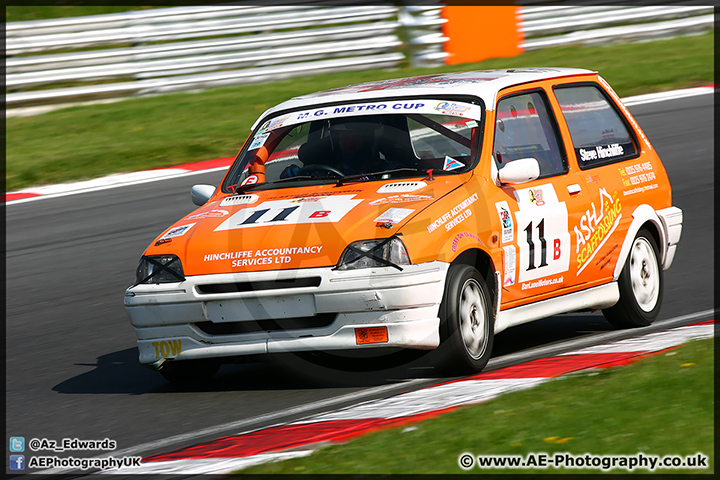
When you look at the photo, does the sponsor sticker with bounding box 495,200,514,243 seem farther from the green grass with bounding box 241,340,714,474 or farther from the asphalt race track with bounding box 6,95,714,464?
the green grass with bounding box 241,340,714,474

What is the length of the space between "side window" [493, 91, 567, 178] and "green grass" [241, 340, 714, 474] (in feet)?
6.54

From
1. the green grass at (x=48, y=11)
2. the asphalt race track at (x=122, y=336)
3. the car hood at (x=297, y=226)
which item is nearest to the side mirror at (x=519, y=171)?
the car hood at (x=297, y=226)

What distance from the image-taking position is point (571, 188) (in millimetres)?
6848

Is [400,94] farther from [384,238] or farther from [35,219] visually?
[35,219]

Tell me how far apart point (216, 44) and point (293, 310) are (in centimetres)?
1324

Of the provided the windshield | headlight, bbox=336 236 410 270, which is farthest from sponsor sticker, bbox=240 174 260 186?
headlight, bbox=336 236 410 270

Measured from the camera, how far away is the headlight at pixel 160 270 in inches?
233

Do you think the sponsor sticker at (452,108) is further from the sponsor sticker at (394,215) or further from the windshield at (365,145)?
the sponsor sticker at (394,215)

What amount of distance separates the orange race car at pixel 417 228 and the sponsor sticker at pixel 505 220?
0.01 metres

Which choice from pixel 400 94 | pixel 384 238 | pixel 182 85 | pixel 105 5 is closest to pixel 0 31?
pixel 182 85

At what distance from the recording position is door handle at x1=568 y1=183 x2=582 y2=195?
Answer: 6.83 metres

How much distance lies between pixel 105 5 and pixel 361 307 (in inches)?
898

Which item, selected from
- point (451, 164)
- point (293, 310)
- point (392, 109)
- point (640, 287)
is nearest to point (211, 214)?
point (293, 310)

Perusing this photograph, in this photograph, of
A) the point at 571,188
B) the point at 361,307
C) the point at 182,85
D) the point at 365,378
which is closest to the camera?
the point at 361,307
